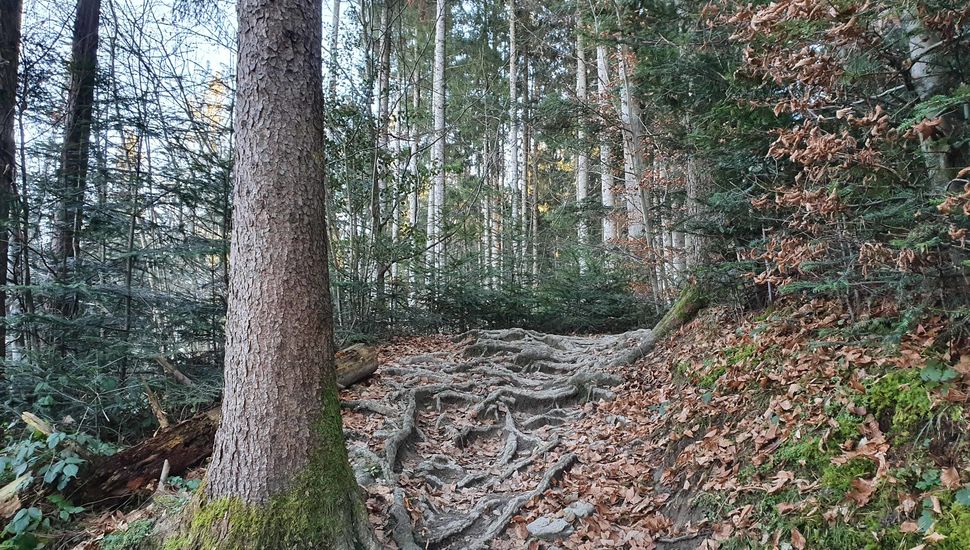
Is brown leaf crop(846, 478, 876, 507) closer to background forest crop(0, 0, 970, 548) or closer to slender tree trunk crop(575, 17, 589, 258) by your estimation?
background forest crop(0, 0, 970, 548)

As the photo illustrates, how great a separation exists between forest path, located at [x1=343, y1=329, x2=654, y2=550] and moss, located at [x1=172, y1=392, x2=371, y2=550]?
0.59m

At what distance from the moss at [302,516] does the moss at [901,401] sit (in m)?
3.40

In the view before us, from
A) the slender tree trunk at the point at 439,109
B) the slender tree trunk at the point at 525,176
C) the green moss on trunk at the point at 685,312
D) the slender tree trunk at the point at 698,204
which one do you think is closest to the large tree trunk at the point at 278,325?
the slender tree trunk at the point at 698,204

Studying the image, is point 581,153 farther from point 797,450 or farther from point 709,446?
point 797,450

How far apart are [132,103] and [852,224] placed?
7758mm

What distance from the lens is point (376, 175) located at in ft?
32.4

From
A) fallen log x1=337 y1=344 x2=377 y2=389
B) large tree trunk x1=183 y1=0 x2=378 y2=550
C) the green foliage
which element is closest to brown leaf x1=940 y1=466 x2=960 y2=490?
large tree trunk x1=183 y1=0 x2=378 y2=550

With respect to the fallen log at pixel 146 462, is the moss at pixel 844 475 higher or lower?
higher

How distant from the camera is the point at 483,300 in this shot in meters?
12.1

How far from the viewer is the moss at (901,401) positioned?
2689 millimetres

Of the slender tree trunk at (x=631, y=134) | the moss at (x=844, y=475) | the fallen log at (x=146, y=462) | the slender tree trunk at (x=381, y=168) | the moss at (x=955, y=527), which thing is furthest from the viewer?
the slender tree trunk at (x=381, y=168)

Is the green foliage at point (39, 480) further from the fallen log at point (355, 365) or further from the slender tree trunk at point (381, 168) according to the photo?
the slender tree trunk at point (381, 168)

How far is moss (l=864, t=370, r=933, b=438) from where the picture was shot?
2.69 m

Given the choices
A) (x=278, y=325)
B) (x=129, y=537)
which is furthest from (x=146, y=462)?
(x=278, y=325)
